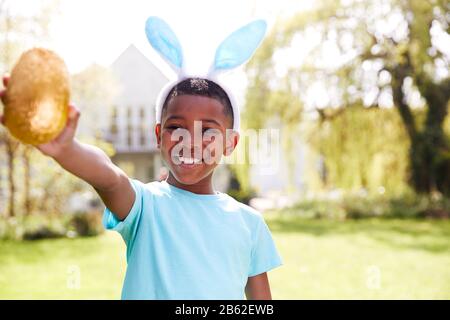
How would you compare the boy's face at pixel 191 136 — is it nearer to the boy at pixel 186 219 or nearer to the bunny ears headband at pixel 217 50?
the boy at pixel 186 219

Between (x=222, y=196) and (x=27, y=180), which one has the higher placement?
(x=222, y=196)

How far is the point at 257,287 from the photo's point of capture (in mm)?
1847

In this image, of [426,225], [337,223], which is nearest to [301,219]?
[337,223]

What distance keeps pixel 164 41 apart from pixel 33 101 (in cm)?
68

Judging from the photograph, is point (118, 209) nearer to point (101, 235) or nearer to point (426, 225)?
point (101, 235)

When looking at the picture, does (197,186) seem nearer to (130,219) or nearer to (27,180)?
(130,219)

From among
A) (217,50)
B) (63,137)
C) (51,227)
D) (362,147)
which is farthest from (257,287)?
(362,147)

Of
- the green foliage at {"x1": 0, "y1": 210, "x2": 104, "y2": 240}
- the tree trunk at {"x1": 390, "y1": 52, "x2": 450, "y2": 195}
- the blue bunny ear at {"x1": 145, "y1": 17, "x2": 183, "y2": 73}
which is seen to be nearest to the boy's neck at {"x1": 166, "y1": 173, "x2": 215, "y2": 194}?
the blue bunny ear at {"x1": 145, "y1": 17, "x2": 183, "y2": 73}

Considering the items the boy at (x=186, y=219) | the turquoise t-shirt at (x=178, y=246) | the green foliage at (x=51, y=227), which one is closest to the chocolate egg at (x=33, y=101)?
the boy at (x=186, y=219)

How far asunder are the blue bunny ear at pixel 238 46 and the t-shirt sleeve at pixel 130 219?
1.72ft

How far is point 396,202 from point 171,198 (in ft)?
44.8

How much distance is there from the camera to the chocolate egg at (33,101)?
109 centimetres

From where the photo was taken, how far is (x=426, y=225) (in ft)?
41.2

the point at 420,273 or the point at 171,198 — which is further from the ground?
the point at 171,198
